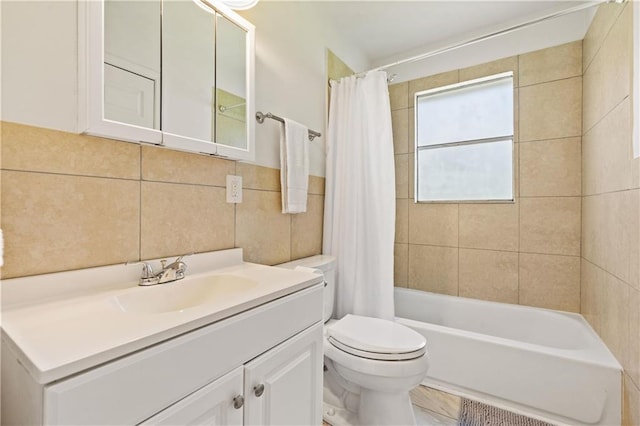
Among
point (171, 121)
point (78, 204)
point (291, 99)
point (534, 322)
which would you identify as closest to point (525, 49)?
point (291, 99)

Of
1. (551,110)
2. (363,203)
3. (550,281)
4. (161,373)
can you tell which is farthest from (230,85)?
(550,281)

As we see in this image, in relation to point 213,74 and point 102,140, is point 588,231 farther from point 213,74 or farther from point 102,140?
point 102,140

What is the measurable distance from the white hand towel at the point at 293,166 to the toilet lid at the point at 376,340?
679 mm

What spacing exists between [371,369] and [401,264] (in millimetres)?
1362

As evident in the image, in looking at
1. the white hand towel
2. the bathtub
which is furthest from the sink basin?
the bathtub

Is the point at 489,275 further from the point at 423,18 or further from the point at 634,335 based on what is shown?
the point at 423,18

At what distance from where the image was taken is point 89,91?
32.4 inches

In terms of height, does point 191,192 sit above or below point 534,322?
above

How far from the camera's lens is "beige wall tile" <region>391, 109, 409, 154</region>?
2449 millimetres

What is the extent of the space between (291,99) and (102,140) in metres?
1.03

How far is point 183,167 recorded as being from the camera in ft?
3.63

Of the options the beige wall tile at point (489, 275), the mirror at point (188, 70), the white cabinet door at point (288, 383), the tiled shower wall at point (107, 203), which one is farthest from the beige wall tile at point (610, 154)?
the mirror at point (188, 70)

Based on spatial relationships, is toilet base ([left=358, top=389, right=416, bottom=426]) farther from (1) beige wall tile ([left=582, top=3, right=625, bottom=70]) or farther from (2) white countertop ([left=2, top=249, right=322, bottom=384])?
(1) beige wall tile ([left=582, top=3, right=625, bottom=70])

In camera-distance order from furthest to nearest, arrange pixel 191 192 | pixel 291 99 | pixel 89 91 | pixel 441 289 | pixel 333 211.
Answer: pixel 441 289
pixel 333 211
pixel 291 99
pixel 191 192
pixel 89 91
